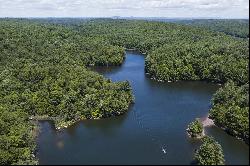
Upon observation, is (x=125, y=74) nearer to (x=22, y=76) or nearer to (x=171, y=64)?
(x=171, y=64)

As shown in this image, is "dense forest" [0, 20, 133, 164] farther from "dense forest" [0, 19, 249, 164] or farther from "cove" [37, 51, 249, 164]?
"cove" [37, 51, 249, 164]

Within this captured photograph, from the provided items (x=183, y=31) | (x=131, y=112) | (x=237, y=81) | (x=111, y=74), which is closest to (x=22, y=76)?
(x=131, y=112)

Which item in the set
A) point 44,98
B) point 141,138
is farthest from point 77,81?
point 141,138

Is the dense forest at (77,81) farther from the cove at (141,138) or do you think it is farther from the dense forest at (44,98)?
the cove at (141,138)

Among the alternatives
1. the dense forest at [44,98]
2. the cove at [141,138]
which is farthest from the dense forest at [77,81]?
the cove at [141,138]

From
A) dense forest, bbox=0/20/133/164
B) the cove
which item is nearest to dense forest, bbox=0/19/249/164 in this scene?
dense forest, bbox=0/20/133/164
